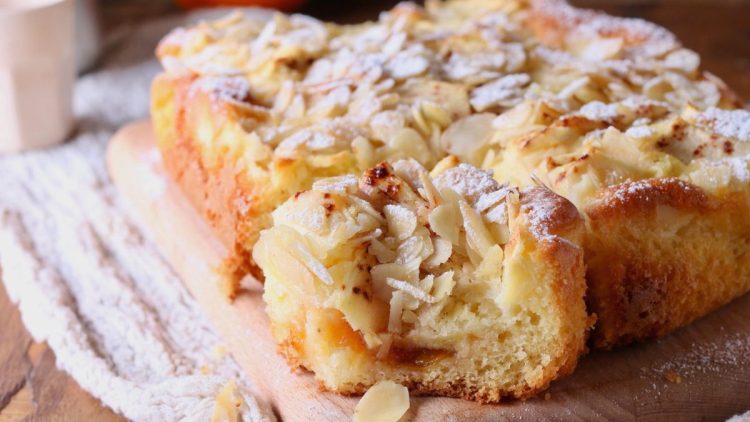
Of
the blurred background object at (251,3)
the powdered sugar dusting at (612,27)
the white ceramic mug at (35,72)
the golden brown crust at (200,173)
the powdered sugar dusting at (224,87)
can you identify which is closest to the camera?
the golden brown crust at (200,173)

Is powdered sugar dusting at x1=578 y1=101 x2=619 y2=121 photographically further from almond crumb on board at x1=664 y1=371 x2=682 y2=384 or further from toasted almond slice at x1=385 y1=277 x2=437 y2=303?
toasted almond slice at x1=385 y1=277 x2=437 y2=303

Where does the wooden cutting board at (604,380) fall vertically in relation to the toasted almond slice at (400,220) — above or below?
below

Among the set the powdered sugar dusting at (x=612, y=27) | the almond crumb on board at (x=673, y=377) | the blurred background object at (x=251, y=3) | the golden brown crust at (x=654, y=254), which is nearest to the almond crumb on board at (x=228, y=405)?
the golden brown crust at (x=654, y=254)

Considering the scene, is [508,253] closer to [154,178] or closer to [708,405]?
[708,405]

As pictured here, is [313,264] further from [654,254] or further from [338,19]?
[338,19]

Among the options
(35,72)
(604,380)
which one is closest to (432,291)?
(604,380)

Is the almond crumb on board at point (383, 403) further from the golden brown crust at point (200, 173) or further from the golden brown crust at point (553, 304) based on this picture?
the golden brown crust at point (200, 173)
